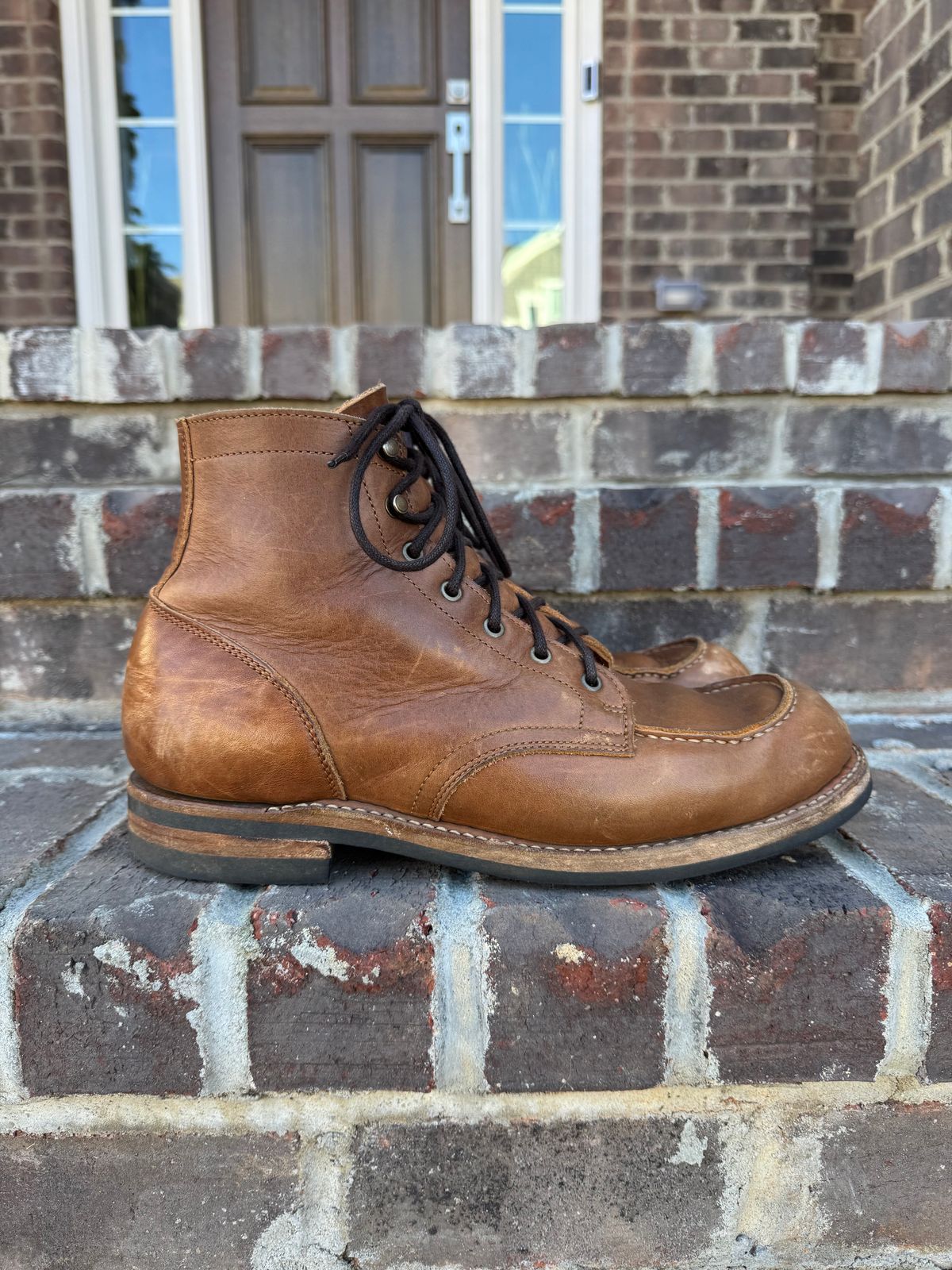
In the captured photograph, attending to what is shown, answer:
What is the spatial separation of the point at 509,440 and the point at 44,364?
69 cm

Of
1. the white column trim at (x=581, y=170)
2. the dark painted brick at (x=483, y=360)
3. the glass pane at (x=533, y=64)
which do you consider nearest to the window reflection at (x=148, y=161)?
the glass pane at (x=533, y=64)

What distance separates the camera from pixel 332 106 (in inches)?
126

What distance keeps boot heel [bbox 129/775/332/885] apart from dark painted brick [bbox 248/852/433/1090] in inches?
2.0

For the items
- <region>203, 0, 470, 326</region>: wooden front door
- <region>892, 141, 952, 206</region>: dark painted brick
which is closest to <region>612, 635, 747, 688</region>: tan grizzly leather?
<region>892, 141, 952, 206</region>: dark painted brick

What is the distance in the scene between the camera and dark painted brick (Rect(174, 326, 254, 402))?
113cm

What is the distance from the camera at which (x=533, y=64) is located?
3244 millimetres

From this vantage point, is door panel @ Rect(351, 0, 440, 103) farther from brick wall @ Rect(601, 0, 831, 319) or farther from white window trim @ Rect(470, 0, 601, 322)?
brick wall @ Rect(601, 0, 831, 319)

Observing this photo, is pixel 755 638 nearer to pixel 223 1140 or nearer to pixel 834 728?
pixel 834 728

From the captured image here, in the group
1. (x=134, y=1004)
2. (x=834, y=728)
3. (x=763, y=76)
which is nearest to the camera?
(x=134, y=1004)

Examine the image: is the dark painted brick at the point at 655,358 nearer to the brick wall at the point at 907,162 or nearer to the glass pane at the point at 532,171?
the brick wall at the point at 907,162

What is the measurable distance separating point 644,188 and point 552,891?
10.6 ft

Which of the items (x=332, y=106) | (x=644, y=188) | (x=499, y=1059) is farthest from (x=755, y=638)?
(x=332, y=106)

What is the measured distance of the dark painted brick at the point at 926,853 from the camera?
0.66m

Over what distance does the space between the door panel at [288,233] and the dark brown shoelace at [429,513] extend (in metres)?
2.91
